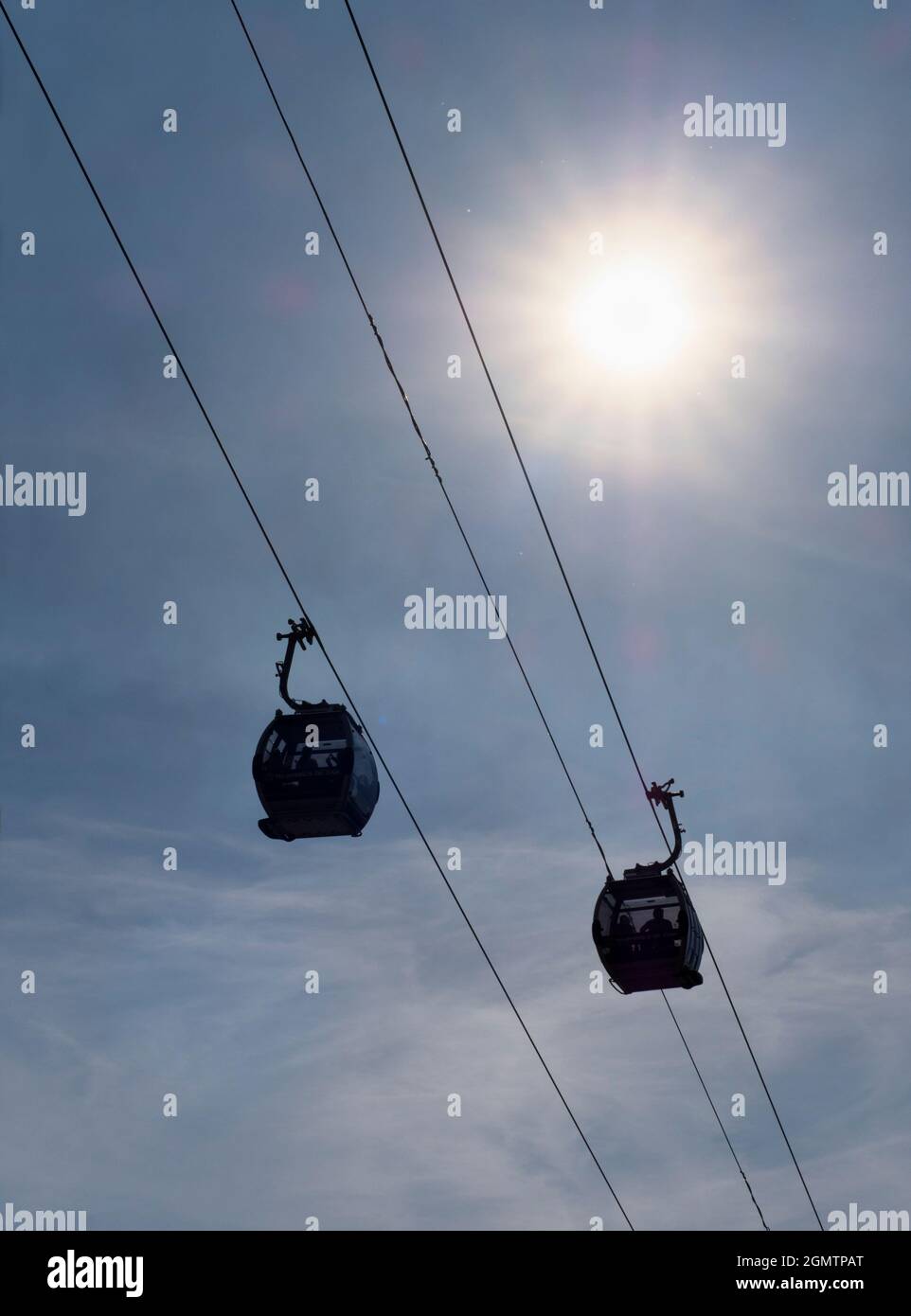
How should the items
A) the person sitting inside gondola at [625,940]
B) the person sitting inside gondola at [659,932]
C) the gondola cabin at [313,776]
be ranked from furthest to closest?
1. the person sitting inside gondola at [625,940]
2. the person sitting inside gondola at [659,932]
3. the gondola cabin at [313,776]

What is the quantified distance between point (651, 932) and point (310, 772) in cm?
648

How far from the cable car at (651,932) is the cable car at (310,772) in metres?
4.71

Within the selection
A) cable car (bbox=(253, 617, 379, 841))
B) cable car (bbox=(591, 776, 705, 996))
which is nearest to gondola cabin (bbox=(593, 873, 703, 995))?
cable car (bbox=(591, 776, 705, 996))

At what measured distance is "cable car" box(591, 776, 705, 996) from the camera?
2873 cm

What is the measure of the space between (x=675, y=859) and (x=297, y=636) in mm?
7624

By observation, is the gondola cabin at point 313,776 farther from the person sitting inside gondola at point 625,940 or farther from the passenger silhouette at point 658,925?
the passenger silhouette at point 658,925

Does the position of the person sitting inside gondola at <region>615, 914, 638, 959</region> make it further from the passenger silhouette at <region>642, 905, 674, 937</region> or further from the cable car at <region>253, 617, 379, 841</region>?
the cable car at <region>253, 617, 379, 841</region>

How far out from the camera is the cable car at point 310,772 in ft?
89.2

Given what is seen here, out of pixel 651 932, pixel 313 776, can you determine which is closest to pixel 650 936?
pixel 651 932

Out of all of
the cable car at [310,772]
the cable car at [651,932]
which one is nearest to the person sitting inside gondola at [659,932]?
the cable car at [651,932]

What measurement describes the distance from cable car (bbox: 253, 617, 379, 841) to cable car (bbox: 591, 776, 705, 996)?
4708 mm

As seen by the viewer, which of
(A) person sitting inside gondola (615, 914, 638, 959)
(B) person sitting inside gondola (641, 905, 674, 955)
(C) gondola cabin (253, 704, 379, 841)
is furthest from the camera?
(A) person sitting inside gondola (615, 914, 638, 959)
